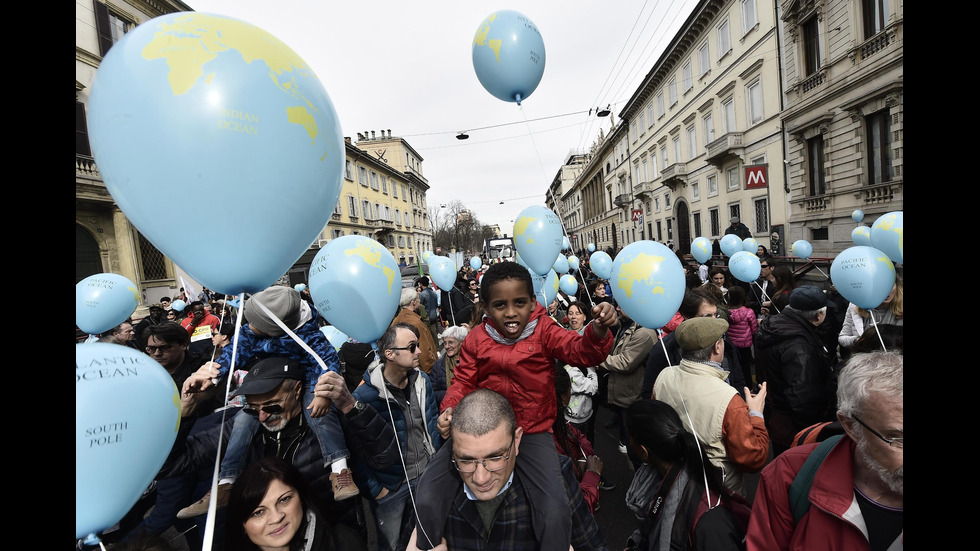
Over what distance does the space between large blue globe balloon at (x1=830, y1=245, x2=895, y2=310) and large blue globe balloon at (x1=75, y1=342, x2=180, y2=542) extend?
13.0 ft

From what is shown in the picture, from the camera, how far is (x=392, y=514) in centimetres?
233

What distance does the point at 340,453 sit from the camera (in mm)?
2035

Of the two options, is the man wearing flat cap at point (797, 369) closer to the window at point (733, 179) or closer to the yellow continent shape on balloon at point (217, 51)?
the yellow continent shape on balloon at point (217, 51)

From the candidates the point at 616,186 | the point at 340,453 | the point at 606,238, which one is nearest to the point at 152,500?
the point at 340,453

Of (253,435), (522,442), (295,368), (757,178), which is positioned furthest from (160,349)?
(757,178)

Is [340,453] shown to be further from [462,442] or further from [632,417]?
[632,417]

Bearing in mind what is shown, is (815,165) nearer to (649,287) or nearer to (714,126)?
(714,126)

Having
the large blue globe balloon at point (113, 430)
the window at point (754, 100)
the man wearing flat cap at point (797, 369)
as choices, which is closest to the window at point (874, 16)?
the window at point (754, 100)

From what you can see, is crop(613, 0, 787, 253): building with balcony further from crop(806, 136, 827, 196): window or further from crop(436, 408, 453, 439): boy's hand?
crop(436, 408, 453, 439): boy's hand

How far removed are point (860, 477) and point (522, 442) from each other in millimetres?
1255

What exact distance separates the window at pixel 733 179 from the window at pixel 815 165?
381cm

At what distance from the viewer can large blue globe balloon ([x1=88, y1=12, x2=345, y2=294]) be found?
3.58 ft

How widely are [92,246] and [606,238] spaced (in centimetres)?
3850

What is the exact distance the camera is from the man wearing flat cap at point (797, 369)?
264 cm
